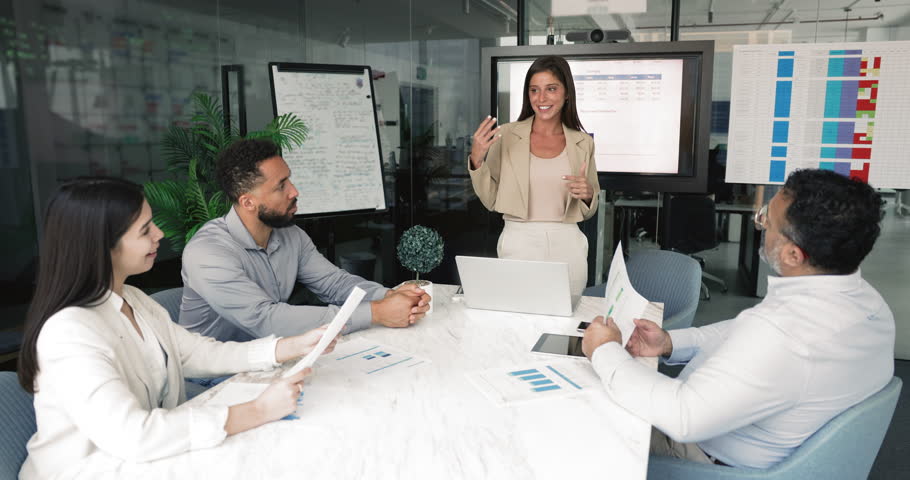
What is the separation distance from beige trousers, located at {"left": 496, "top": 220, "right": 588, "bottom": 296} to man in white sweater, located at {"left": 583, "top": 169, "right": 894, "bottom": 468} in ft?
4.81

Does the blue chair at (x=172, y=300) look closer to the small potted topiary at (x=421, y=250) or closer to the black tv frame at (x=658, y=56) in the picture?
the small potted topiary at (x=421, y=250)

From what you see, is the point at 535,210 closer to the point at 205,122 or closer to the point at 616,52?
the point at 616,52

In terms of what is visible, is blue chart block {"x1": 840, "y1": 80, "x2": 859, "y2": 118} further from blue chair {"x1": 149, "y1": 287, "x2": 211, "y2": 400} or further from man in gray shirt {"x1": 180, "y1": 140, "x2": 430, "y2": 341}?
blue chair {"x1": 149, "y1": 287, "x2": 211, "y2": 400}

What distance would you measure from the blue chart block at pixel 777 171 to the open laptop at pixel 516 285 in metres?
2.60

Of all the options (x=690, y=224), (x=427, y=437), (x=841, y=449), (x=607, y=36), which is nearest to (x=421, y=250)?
(x=427, y=437)

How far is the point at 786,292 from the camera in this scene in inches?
57.9

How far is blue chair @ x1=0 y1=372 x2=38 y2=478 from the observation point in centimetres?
131

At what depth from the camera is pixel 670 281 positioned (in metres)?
2.93

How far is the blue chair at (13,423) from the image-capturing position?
1.31 m

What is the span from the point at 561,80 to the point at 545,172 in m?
0.43

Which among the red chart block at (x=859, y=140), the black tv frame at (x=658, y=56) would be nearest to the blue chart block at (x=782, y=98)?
the red chart block at (x=859, y=140)

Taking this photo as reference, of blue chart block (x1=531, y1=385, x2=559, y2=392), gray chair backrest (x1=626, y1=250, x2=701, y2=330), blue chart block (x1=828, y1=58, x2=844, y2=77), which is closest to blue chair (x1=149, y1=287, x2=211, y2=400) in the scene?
blue chart block (x1=531, y1=385, x2=559, y2=392)

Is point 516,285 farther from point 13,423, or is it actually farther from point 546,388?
point 13,423

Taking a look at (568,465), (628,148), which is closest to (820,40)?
(628,148)
